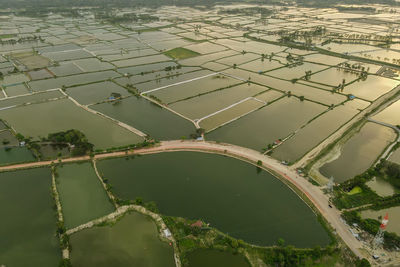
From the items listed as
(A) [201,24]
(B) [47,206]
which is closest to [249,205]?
(B) [47,206]

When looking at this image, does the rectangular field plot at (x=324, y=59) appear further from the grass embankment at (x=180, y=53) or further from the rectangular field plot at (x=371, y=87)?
the grass embankment at (x=180, y=53)

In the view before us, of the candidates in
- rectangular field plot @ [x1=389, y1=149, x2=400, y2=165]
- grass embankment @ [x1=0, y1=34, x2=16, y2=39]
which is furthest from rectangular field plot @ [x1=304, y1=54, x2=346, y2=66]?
grass embankment @ [x1=0, y1=34, x2=16, y2=39]

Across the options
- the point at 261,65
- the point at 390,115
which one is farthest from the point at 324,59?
the point at 390,115

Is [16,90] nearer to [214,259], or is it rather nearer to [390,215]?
[214,259]

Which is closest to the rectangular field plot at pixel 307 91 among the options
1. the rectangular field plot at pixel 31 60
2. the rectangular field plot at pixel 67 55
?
the rectangular field plot at pixel 67 55

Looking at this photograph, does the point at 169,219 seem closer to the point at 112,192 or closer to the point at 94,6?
the point at 112,192

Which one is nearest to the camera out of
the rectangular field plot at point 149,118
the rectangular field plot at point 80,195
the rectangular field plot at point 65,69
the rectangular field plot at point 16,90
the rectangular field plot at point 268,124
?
the rectangular field plot at point 80,195

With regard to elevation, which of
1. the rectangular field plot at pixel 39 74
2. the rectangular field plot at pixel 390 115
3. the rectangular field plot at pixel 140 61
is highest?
the rectangular field plot at pixel 140 61
